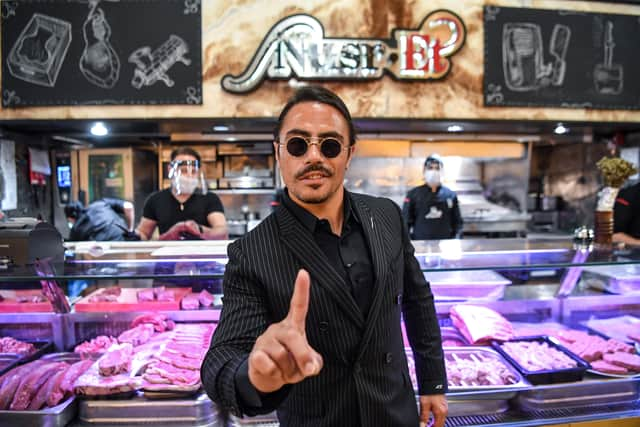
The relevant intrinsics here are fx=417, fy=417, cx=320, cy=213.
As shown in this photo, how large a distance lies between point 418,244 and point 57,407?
81.8 inches

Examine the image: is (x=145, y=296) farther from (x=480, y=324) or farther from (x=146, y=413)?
(x=480, y=324)

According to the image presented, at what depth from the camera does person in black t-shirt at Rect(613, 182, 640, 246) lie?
11.7 ft

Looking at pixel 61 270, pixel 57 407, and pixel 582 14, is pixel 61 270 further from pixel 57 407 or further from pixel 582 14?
pixel 582 14

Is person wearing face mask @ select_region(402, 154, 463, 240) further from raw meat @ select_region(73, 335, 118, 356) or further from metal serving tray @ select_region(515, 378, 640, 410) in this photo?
raw meat @ select_region(73, 335, 118, 356)

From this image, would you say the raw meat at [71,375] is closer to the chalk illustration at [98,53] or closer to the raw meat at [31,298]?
the raw meat at [31,298]

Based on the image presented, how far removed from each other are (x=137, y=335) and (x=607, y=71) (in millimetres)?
5491

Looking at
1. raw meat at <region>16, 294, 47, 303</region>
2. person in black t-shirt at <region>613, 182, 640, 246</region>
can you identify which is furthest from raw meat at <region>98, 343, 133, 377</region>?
person in black t-shirt at <region>613, 182, 640, 246</region>

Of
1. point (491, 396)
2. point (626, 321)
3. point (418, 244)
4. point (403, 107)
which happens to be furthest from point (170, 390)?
point (403, 107)

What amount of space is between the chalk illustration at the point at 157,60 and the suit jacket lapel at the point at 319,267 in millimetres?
3633

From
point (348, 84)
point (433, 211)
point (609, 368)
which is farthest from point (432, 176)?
point (609, 368)

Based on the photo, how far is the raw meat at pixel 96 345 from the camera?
208 centimetres

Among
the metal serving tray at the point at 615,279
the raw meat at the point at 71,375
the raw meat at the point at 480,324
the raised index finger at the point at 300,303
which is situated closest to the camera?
the raised index finger at the point at 300,303

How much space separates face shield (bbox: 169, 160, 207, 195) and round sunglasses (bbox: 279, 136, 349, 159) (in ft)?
7.87

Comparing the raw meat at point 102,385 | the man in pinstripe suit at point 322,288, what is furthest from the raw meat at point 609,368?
the raw meat at point 102,385
